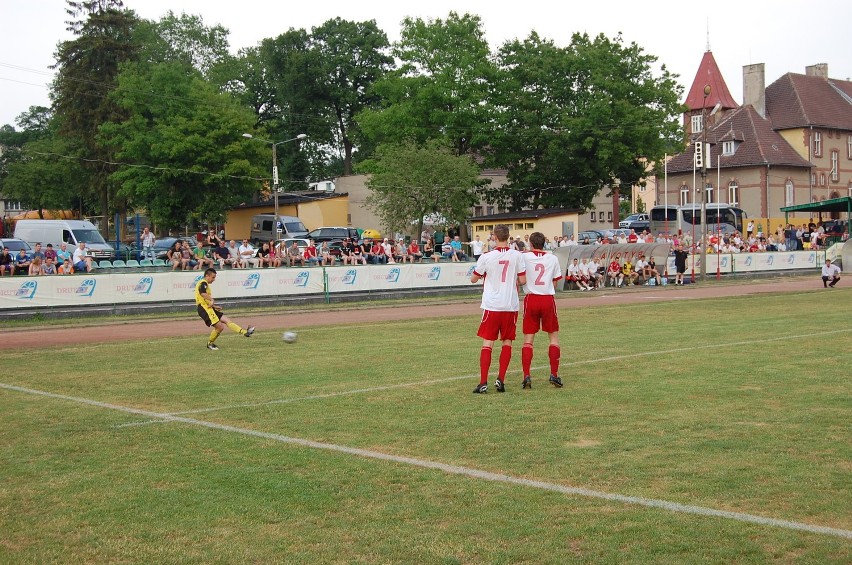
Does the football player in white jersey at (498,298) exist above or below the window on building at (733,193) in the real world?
below

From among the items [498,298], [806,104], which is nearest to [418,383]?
[498,298]

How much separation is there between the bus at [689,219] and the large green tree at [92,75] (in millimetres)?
42757

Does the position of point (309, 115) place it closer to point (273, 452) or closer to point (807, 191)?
point (807, 191)

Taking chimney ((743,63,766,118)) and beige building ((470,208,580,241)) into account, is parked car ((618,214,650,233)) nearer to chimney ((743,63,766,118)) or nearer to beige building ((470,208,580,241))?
chimney ((743,63,766,118))

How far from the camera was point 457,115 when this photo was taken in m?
69.8

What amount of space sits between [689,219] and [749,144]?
64.5ft

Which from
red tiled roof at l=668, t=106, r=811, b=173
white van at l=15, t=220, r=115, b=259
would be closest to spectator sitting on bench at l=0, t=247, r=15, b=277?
white van at l=15, t=220, r=115, b=259

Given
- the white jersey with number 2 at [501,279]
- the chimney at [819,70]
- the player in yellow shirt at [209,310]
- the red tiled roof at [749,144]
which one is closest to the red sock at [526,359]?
the white jersey with number 2 at [501,279]

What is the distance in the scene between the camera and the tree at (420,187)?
61812 millimetres

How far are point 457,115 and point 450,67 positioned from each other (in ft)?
11.8

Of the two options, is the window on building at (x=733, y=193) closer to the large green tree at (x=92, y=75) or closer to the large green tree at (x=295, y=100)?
the large green tree at (x=295, y=100)

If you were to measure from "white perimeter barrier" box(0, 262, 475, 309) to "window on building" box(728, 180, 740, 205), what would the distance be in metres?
59.7

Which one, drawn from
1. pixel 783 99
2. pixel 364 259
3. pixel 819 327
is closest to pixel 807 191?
pixel 783 99

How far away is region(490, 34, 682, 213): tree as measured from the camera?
2729 inches
